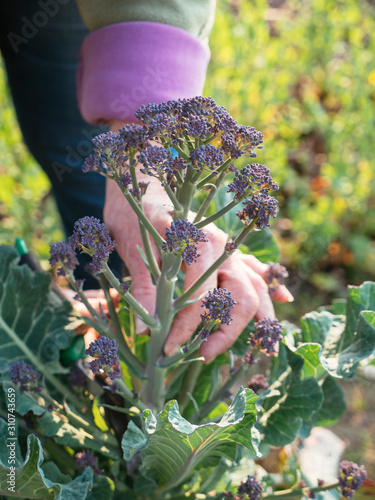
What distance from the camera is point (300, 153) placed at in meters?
3.65

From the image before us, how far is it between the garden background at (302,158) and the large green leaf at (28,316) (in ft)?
4.44

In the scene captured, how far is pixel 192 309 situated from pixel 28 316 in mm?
443

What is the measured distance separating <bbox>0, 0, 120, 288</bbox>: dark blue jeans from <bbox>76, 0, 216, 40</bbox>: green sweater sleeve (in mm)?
610

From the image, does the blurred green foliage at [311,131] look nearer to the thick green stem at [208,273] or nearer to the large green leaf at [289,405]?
the large green leaf at [289,405]

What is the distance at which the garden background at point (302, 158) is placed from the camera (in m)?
2.85

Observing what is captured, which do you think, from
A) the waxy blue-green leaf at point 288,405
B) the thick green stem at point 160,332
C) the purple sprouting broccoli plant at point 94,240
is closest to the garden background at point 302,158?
the waxy blue-green leaf at point 288,405

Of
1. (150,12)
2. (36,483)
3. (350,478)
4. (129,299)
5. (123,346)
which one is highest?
(150,12)

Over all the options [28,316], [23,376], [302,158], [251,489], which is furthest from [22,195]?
[251,489]

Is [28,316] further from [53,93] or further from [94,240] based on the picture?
[53,93]

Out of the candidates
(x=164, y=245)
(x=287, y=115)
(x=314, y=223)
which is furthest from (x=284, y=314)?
(x=164, y=245)

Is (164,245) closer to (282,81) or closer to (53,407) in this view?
(53,407)

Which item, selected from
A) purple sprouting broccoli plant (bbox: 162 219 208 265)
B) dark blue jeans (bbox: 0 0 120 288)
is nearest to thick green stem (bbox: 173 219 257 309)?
purple sprouting broccoli plant (bbox: 162 219 208 265)

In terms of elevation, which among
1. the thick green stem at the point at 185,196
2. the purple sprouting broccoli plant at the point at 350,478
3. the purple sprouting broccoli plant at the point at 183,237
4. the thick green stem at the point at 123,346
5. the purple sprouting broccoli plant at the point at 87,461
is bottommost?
the purple sprouting broccoli plant at the point at 87,461

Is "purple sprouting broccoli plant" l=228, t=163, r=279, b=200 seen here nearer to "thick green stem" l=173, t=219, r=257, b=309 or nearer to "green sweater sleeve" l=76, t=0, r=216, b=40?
"thick green stem" l=173, t=219, r=257, b=309
